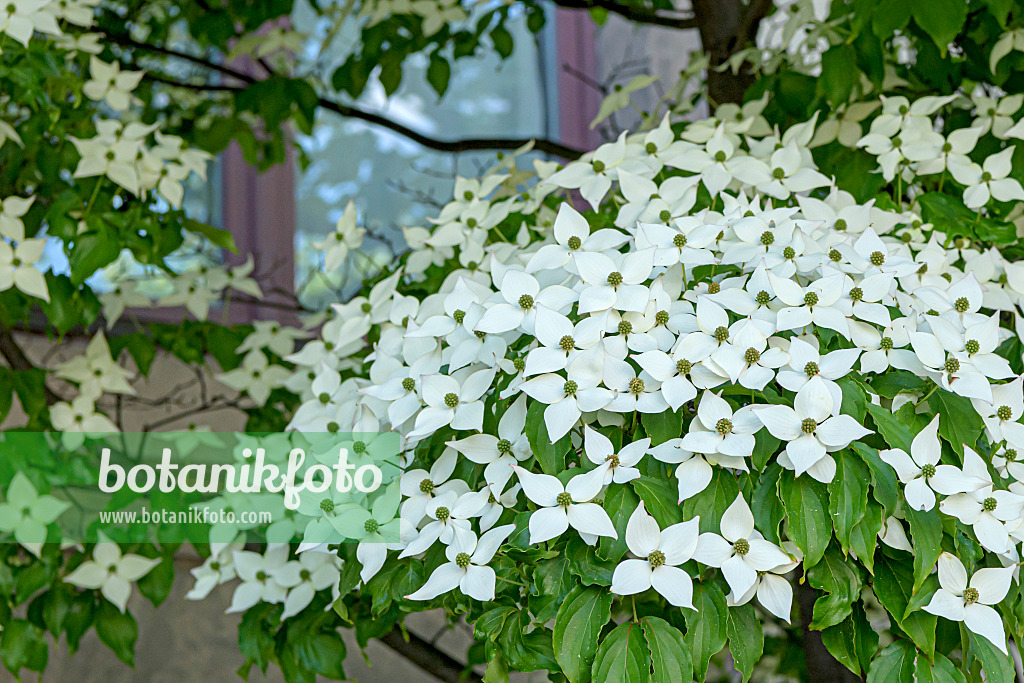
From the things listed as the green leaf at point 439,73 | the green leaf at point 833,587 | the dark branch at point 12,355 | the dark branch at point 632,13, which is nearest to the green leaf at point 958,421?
the green leaf at point 833,587

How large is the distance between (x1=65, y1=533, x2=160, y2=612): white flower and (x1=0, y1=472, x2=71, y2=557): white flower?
2.1 inches

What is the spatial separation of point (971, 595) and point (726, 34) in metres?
0.77

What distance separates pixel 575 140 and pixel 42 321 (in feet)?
4.06

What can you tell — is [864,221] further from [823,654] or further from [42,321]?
[42,321]

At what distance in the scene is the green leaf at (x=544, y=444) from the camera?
591 millimetres

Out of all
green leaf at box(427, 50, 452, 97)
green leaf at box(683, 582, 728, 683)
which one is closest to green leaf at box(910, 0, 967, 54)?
green leaf at box(683, 582, 728, 683)

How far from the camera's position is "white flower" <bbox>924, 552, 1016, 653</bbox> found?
1.81 ft

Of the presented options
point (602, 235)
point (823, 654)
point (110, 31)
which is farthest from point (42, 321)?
point (823, 654)

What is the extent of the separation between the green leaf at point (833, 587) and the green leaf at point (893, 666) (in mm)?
36

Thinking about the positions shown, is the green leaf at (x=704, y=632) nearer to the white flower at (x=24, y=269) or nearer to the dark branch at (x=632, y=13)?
the white flower at (x=24, y=269)

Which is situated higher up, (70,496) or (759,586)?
(759,586)

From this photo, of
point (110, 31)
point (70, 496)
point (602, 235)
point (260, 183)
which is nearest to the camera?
point (602, 235)

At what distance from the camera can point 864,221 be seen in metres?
0.76

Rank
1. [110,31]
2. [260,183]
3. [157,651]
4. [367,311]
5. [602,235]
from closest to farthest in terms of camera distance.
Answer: [602,235], [367,311], [110,31], [157,651], [260,183]
